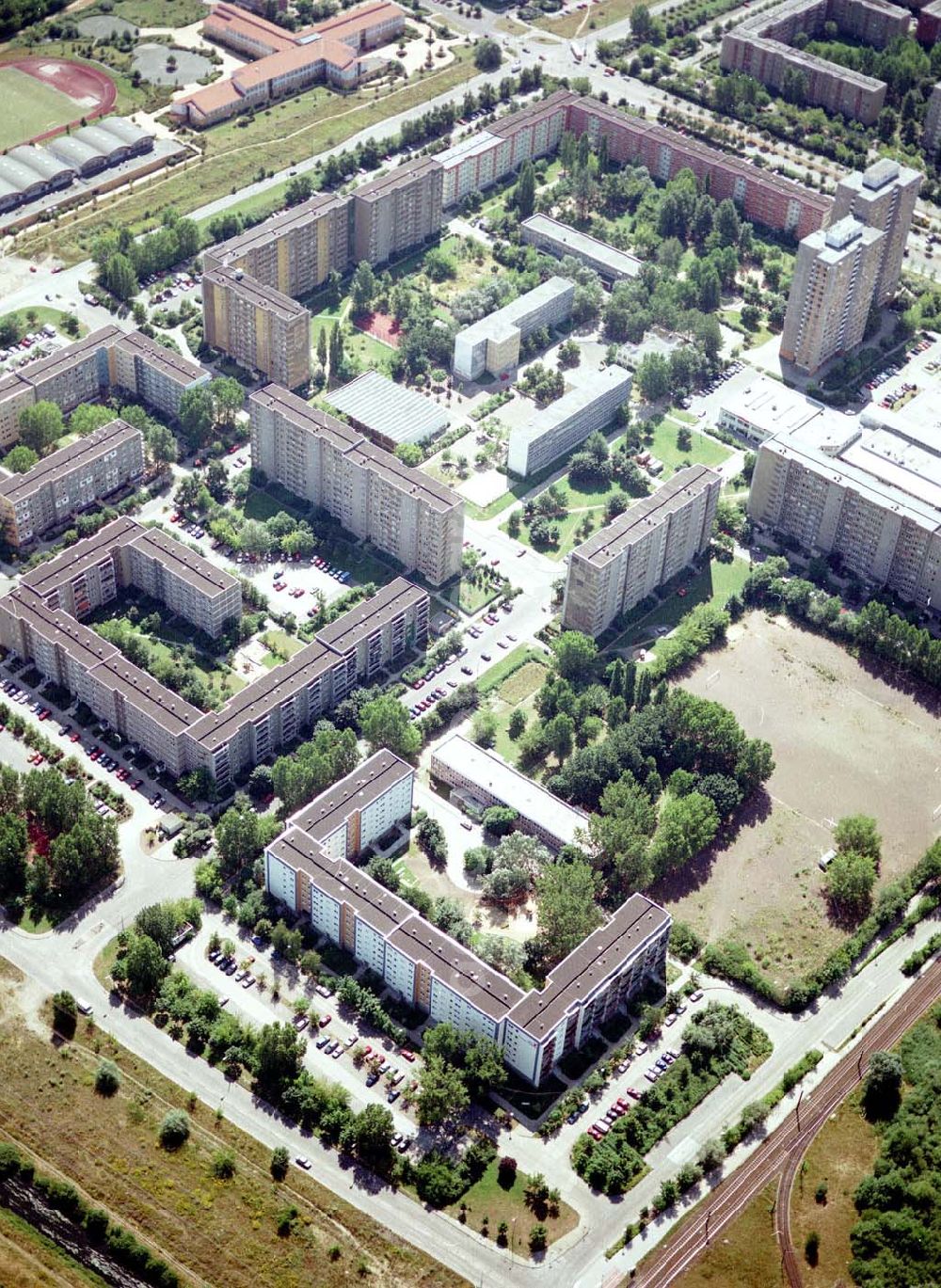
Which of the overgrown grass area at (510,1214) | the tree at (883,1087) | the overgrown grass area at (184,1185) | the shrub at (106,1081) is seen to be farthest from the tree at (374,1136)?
the tree at (883,1087)

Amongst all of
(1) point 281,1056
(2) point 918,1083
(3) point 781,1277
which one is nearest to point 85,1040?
(1) point 281,1056

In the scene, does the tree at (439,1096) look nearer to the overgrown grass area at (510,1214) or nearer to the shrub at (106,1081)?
the overgrown grass area at (510,1214)

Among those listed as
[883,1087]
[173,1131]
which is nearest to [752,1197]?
[883,1087]

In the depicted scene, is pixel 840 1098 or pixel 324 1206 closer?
pixel 324 1206

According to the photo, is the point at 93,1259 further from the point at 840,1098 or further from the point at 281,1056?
the point at 840,1098

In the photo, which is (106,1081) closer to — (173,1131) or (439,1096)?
(173,1131)
